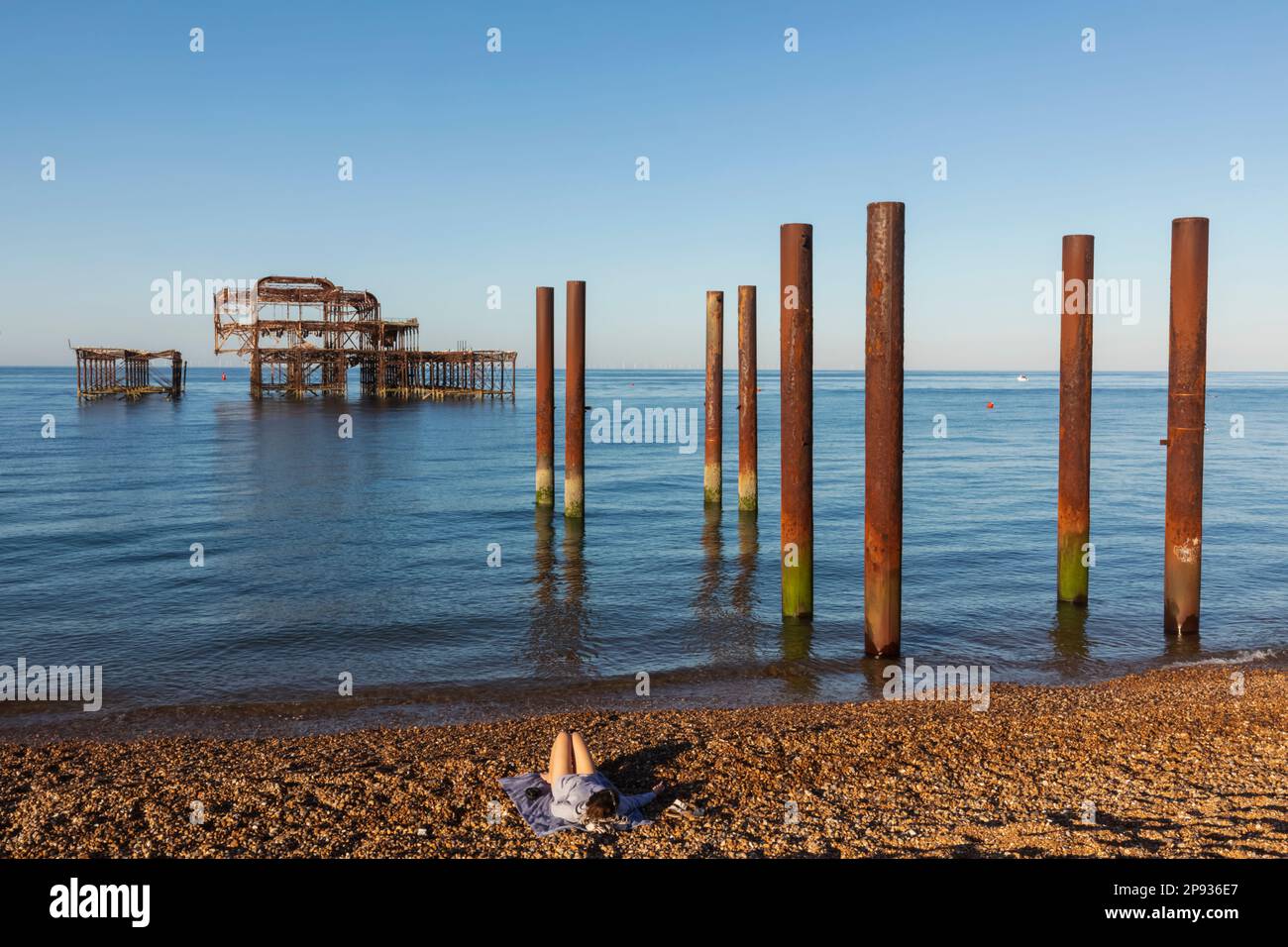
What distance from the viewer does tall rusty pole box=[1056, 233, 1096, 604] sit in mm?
11883

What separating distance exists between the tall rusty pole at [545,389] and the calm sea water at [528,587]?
1106mm

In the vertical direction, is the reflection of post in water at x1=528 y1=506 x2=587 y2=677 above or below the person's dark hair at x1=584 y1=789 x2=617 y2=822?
below

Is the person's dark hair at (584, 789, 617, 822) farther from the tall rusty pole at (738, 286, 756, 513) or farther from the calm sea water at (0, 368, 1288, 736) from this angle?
the tall rusty pole at (738, 286, 756, 513)

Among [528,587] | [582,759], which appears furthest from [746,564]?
[582,759]

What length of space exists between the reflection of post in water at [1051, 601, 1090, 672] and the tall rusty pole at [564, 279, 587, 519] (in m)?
9.19

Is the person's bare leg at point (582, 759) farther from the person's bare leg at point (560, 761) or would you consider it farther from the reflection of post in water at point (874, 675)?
the reflection of post in water at point (874, 675)

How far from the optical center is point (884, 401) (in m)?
10.3

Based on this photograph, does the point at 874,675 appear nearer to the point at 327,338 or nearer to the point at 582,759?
the point at 582,759

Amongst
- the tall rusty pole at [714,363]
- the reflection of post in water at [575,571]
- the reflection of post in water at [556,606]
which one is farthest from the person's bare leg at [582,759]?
the tall rusty pole at [714,363]

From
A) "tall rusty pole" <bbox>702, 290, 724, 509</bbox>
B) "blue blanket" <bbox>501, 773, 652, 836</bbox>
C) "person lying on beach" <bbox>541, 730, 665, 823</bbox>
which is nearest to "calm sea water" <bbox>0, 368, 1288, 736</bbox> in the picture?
"tall rusty pole" <bbox>702, 290, 724, 509</bbox>

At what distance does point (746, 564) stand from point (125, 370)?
255ft

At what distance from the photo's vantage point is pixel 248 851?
607 cm

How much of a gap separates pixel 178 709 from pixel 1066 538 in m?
10.6
